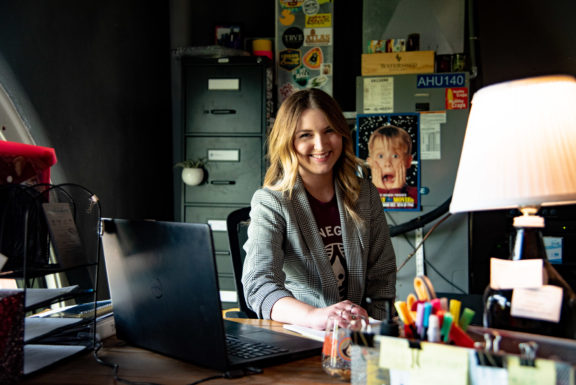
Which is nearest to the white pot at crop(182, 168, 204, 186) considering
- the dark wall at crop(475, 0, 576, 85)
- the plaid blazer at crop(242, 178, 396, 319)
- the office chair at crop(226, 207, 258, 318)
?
the office chair at crop(226, 207, 258, 318)

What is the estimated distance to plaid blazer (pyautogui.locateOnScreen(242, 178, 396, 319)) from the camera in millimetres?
1477

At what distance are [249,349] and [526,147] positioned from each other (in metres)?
0.62

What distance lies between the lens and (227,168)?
364 cm

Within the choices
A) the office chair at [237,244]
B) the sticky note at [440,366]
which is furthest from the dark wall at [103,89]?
the sticky note at [440,366]

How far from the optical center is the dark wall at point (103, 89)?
8.24ft

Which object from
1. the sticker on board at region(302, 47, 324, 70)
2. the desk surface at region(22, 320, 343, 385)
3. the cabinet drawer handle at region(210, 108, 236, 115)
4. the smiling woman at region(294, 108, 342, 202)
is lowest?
the desk surface at region(22, 320, 343, 385)

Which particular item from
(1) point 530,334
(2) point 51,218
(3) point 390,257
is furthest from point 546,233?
(2) point 51,218

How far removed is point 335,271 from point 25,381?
37.2 inches

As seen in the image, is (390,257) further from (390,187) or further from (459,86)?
(459,86)

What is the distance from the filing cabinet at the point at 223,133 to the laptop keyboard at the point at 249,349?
8.33ft

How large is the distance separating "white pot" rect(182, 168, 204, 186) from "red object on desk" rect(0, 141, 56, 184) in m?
2.36

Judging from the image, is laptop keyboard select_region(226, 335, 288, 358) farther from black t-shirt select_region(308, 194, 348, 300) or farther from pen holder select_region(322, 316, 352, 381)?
black t-shirt select_region(308, 194, 348, 300)

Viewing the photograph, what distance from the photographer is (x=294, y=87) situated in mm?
4051

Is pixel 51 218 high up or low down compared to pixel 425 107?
down
